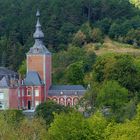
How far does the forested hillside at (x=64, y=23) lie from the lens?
4345 inches

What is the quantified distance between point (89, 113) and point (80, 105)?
7.35 m

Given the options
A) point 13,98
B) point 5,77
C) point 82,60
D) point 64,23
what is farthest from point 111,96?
point 64,23

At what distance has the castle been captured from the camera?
7981 centimetres

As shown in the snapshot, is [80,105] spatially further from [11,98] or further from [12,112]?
[12,112]

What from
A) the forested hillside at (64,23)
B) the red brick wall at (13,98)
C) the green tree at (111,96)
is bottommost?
the red brick wall at (13,98)

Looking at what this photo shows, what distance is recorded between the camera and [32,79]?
8262 cm

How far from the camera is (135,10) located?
126 metres

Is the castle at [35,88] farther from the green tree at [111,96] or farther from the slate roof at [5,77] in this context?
the green tree at [111,96]

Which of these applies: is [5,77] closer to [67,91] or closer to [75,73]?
[67,91]

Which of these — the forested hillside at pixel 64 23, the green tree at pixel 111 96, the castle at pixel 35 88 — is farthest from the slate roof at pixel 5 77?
the forested hillside at pixel 64 23

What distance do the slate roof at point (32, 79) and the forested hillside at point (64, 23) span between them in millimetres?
22870

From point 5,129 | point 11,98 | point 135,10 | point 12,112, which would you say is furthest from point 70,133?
point 135,10

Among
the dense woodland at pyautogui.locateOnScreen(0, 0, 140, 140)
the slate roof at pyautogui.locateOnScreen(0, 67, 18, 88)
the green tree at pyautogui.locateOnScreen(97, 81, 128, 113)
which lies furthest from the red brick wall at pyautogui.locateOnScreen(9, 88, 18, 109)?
the green tree at pyautogui.locateOnScreen(97, 81, 128, 113)

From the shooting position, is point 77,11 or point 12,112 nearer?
point 12,112
